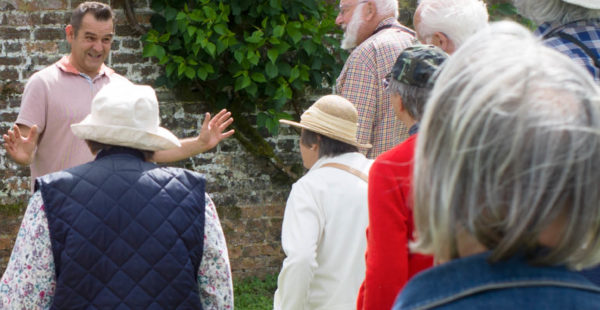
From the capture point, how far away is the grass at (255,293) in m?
5.00

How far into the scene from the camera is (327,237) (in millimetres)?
2684

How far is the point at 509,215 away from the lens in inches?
34.0

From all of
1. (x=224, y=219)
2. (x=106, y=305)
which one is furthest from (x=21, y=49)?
(x=106, y=305)

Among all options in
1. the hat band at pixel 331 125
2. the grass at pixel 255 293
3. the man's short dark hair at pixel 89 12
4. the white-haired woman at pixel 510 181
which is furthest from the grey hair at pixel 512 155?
the grass at pixel 255 293

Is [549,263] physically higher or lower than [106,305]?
higher

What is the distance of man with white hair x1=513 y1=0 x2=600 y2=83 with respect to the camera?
225 cm

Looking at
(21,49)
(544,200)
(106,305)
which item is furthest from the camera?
(21,49)

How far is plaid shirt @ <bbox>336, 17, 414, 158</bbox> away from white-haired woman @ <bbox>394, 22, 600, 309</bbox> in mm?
2533

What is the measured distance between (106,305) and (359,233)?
993 mm

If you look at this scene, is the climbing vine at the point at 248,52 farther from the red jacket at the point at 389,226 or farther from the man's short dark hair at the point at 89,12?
the red jacket at the point at 389,226

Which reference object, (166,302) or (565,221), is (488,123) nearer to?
(565,221)

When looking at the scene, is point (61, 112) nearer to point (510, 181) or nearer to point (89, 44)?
point (89, 44)

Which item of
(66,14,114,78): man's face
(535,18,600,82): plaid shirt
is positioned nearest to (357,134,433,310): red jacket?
(535,18,600,82): plaid shirt

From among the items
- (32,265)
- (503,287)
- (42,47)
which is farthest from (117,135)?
(42,47)
